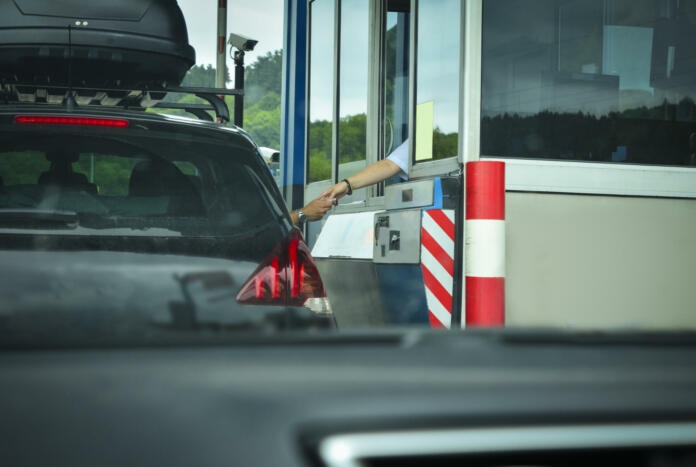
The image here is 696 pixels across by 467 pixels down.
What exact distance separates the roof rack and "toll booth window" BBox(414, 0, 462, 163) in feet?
4.13

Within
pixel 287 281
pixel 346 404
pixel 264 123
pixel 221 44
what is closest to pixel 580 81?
pixel 287 281

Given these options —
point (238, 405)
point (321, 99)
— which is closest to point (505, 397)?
point (238, 405)

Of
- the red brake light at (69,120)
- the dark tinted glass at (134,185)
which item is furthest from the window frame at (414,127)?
the red brake light at (69,120)

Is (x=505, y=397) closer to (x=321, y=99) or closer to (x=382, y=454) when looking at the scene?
(x=382, y=454)

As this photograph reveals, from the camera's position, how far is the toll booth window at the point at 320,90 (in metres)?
8.71

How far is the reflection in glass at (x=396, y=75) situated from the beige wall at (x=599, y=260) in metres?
2.30

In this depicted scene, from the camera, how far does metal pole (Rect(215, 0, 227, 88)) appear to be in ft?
48.7

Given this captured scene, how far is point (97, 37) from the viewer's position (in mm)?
6211

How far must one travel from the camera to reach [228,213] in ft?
10.8

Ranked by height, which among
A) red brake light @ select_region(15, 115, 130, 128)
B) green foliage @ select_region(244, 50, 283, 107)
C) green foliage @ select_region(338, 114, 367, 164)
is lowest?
red brake light @ select_region(15, 115, 130, 128)

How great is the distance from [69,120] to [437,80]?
2.77 metres

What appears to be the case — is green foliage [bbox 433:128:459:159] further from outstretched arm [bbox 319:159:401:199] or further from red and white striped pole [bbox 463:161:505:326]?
outstretched arm [bbox 319:159:401:199]

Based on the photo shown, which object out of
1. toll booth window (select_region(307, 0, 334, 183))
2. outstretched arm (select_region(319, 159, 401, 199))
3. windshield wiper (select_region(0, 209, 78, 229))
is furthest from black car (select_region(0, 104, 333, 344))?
toll booth window (select_region(307, 0, 334, 183))

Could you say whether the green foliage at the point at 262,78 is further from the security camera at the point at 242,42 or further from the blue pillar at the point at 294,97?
the blue pillar at the point at 294,97
